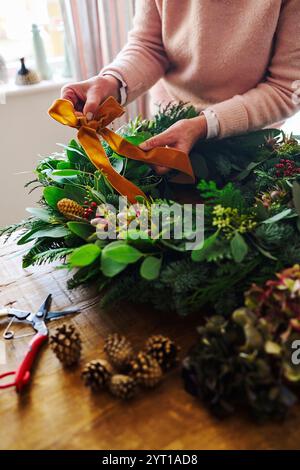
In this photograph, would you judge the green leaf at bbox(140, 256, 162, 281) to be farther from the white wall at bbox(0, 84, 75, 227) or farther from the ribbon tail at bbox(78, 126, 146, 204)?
the white wall at bbox(0, 84, 75, 227)

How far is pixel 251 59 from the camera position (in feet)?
2.75

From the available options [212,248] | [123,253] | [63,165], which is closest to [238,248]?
[212,248]

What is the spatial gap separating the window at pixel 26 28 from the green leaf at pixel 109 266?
4.44ft

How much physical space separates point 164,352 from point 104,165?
320mm

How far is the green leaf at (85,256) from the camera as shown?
541 millimetres

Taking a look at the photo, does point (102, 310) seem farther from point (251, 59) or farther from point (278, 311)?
point (251, 59)

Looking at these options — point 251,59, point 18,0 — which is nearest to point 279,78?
point 251,59

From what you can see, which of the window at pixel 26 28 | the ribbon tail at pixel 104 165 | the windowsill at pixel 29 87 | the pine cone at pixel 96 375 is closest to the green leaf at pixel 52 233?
the ribbon tail at pixel 104 165

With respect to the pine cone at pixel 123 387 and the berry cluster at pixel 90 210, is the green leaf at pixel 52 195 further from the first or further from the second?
the pine cone at pixel 123 387

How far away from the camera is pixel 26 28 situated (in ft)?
5.31

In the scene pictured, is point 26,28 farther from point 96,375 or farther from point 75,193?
point 96,375

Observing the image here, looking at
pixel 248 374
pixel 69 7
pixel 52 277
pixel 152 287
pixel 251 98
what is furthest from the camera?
pixel 69 7

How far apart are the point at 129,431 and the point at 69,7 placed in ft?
4.72

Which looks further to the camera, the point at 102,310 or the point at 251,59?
the point at 251,59
